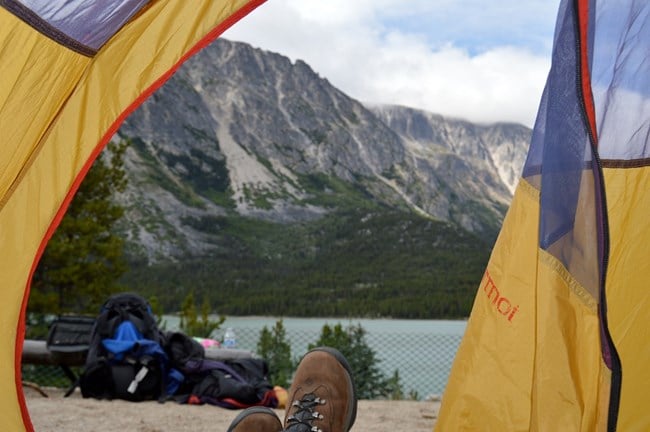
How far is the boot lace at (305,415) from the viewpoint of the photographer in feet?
9.98

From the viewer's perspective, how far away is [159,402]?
6.80 m

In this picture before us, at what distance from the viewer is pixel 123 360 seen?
691 cm

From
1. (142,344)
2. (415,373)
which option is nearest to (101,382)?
(142,344)

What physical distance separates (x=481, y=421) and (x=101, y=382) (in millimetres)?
4621

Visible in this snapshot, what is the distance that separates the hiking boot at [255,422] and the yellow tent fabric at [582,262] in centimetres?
70

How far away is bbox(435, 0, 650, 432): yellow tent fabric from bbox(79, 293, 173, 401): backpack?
166 inches

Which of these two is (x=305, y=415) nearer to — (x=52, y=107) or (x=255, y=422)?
(x=255, y=422)

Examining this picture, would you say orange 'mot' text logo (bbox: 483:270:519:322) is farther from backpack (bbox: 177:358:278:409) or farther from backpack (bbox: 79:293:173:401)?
backpack (bbox: 79:293:173:401)

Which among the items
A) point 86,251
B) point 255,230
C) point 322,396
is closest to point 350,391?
point 322,396

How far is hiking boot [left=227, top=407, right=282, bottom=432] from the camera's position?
3.10 meters

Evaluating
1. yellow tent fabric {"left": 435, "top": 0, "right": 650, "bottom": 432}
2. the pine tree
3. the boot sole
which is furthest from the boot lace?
the pine tree

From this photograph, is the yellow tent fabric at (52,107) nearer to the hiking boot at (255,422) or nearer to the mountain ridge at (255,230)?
the hiking boot at (255,422)

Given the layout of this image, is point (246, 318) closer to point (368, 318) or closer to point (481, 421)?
point (368, 318)

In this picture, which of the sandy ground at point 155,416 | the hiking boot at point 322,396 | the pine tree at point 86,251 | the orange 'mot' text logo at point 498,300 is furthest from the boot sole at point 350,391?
the pine tree at point 86,251
